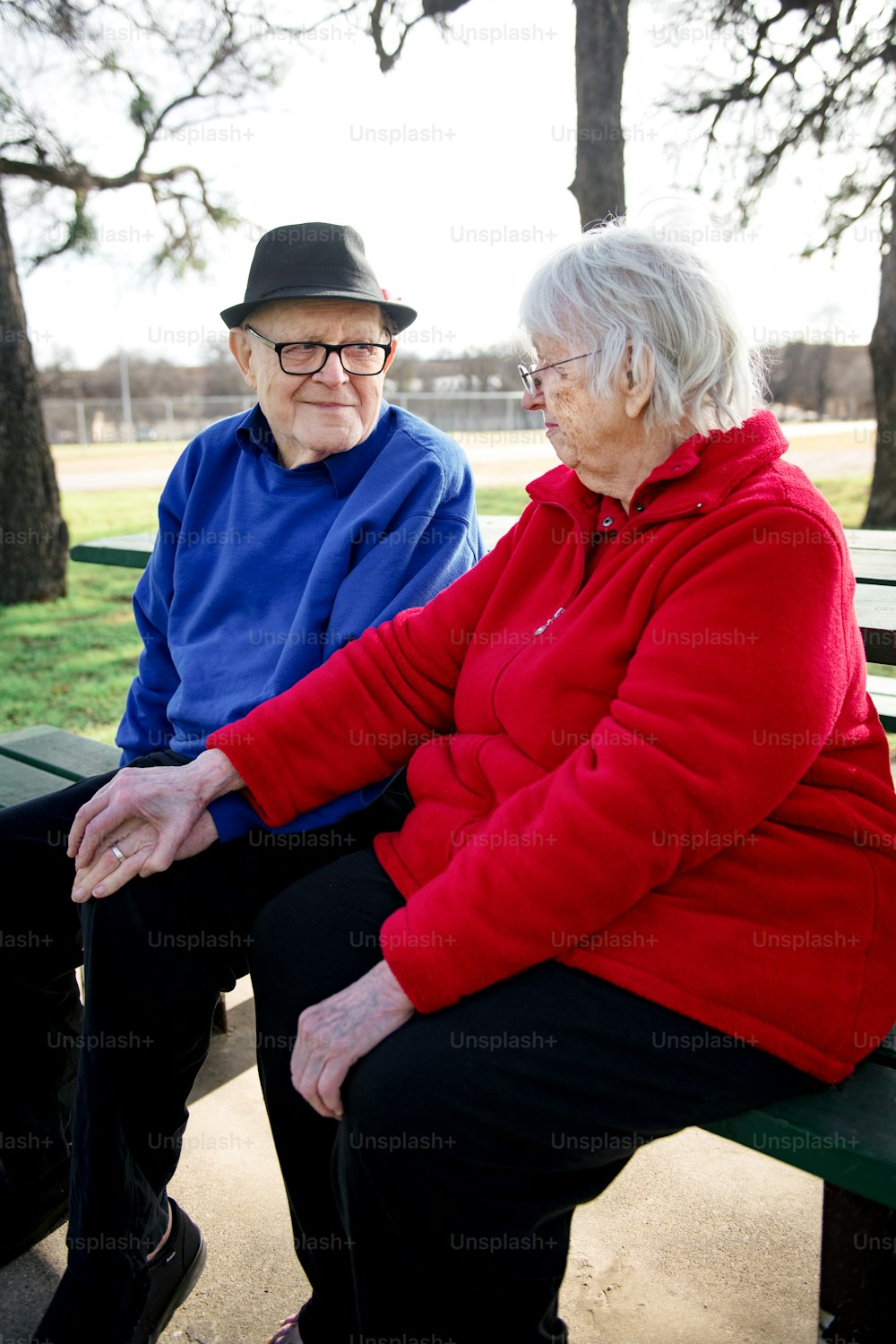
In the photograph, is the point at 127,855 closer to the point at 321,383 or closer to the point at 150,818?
the point at 150,818

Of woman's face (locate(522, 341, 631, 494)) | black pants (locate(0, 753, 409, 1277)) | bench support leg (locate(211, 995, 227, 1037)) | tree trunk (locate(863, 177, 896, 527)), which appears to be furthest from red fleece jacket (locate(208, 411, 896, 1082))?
tree trunk (locate(863, 177, 896, 527))

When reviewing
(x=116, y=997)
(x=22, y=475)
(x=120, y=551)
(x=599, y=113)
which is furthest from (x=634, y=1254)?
(x=22, y=475)

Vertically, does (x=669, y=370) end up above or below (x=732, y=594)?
above

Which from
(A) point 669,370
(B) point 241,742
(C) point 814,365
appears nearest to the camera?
(A) point 669,370

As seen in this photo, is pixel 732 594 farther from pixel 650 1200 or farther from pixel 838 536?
pixel 650 1200

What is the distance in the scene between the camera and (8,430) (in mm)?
6727

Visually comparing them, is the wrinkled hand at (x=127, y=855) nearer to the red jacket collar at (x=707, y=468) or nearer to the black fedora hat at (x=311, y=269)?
the red jacket collar at (x=707, y=468)

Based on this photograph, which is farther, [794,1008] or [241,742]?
[241,742]

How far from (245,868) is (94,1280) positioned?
658 mm

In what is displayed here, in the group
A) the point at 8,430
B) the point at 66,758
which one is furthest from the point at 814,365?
the point at 66,758

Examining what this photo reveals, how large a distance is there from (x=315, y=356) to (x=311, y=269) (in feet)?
0.54

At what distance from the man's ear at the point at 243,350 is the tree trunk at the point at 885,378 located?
6367 mm

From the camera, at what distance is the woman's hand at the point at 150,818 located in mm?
1750

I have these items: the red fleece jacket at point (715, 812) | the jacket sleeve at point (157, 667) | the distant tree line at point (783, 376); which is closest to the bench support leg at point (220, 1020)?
the jacket sleeve at point (157, 667)
